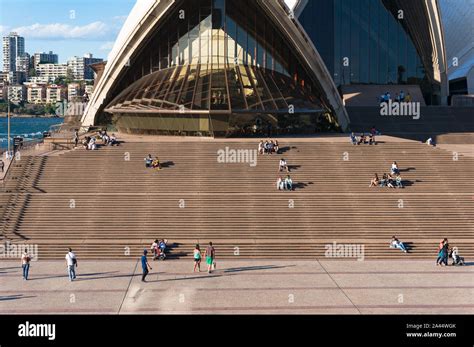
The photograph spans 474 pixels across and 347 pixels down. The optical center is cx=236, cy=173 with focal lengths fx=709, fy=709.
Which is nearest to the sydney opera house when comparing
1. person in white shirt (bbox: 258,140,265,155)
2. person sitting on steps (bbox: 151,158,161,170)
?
person in white shirt (bbox: 258,140,265,155)

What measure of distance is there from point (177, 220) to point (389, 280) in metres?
8.94

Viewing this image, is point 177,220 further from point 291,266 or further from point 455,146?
point 455,146

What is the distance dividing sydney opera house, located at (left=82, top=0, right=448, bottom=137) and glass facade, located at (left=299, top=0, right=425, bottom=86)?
2.98 meters

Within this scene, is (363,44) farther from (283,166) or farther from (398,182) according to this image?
(398,182)

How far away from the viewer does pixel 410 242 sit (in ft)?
82.7

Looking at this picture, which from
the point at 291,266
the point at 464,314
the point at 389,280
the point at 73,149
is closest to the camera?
the point at 464,314

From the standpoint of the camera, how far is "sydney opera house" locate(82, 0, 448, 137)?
37.3 m

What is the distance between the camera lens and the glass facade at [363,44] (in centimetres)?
5125

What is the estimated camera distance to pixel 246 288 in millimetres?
19938

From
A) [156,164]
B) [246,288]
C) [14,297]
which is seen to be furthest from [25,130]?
[246,288]

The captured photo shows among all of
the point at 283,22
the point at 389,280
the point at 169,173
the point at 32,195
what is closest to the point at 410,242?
the point at 389,280

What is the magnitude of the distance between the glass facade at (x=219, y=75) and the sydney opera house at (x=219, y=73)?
0.19 ft

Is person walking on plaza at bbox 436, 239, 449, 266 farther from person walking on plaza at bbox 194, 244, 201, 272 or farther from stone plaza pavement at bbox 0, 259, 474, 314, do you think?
person walking on plaza at bbox 194, 244, 201, 272

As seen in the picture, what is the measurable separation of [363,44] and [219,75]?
17148 mm
